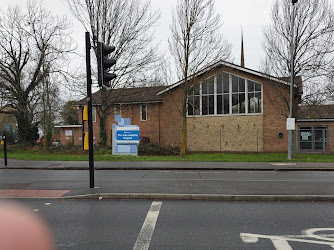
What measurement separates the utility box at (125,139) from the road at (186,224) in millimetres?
12697

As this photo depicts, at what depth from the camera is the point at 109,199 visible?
7.20 m

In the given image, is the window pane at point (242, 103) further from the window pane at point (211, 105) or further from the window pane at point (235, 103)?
the window pane at point (211, 105)

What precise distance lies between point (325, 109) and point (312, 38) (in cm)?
1122

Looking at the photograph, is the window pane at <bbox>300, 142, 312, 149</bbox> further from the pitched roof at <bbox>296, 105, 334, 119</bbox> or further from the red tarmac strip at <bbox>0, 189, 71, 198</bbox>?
the red tarmac strip at <bbox>0, 189, 71, 198</bbox>

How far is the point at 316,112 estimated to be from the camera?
80.0 ft

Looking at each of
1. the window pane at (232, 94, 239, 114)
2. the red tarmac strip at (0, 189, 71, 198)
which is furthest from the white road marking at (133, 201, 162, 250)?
the window pane at (232, 94, 239, 114)

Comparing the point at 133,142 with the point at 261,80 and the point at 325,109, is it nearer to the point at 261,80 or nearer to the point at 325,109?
the point at 261,80

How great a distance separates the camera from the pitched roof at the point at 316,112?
23.8m

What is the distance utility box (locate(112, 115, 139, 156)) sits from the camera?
19750 millimetres

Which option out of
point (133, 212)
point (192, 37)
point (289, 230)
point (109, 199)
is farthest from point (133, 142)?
point (289, 230)

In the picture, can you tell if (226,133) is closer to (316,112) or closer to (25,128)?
(316,112)

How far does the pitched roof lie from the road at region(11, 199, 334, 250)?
19401 millimetres

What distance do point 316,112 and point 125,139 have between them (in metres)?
17.2

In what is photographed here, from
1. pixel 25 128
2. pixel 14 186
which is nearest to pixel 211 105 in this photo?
pixel 25 128
